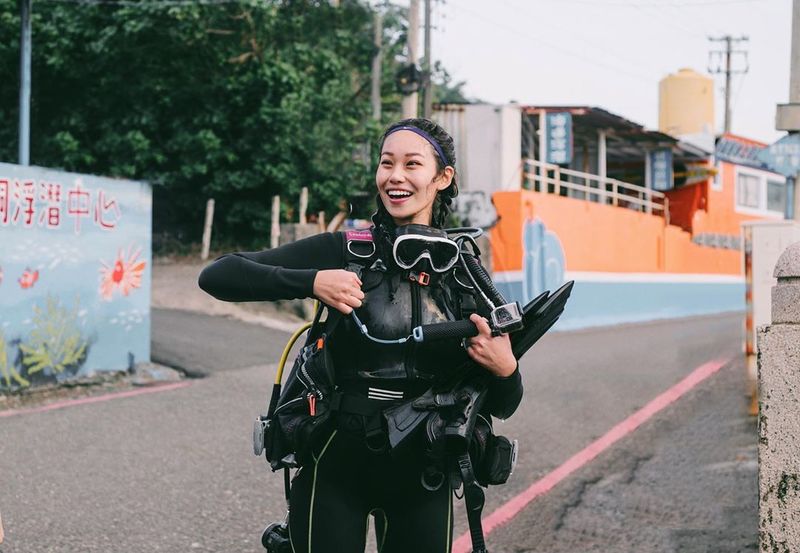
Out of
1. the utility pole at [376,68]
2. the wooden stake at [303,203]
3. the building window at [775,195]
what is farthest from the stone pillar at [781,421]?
the building window at [775,195]

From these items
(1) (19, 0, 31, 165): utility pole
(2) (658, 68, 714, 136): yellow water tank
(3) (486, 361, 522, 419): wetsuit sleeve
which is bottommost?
(3) (486, 361, 522, 419): wetsuit sleeve

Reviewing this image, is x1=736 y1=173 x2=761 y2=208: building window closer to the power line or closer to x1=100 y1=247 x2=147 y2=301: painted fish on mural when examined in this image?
the power line

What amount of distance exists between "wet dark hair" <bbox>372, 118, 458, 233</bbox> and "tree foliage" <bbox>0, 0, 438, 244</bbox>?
1860 cm

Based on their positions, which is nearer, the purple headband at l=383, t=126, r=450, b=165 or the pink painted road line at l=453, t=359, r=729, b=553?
the purple headband at l=383, t=126, r=450, b=165

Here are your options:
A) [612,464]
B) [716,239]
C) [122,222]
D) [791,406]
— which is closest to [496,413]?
[791,406]

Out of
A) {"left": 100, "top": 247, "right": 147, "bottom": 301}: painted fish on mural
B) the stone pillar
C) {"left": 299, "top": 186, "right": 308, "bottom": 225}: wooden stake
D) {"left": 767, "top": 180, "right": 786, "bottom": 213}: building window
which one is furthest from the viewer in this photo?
{"left": 767, "top": 180, "right": 786, "bottom": 213}: building window

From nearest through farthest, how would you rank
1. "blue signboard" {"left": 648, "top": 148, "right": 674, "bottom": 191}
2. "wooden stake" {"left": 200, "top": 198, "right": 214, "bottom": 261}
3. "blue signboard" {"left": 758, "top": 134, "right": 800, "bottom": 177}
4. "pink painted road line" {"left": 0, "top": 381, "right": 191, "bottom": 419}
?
"pink painted road line" {"left": 0, "top": 381, "right": 191, "bottom": 419} → "blue signboard" {"left": 758, "top": 134, "right": 800, "bottom": 177} → "wooden stake" {"left": 200, "top": 198, "right": 214, "bottom": 261} → "blue signboard" {"left": 648, "top": 148, "right": 674, "bottom": 191}

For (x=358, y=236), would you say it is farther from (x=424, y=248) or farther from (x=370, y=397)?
(x=370, y=397)

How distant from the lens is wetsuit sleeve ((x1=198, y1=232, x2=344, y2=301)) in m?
2.53

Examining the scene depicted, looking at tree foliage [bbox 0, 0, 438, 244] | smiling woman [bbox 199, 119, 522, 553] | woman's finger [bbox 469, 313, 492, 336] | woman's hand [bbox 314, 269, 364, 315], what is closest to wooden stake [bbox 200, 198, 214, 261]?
tree foliage [bbox 0, 0, 438, 244]

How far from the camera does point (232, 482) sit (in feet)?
21.0

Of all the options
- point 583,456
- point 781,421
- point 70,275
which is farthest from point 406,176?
point 70,275

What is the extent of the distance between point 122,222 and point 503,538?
6.55 m

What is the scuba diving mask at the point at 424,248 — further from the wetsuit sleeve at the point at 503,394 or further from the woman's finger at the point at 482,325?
the wetsuit sleeve at the point at 503,394
